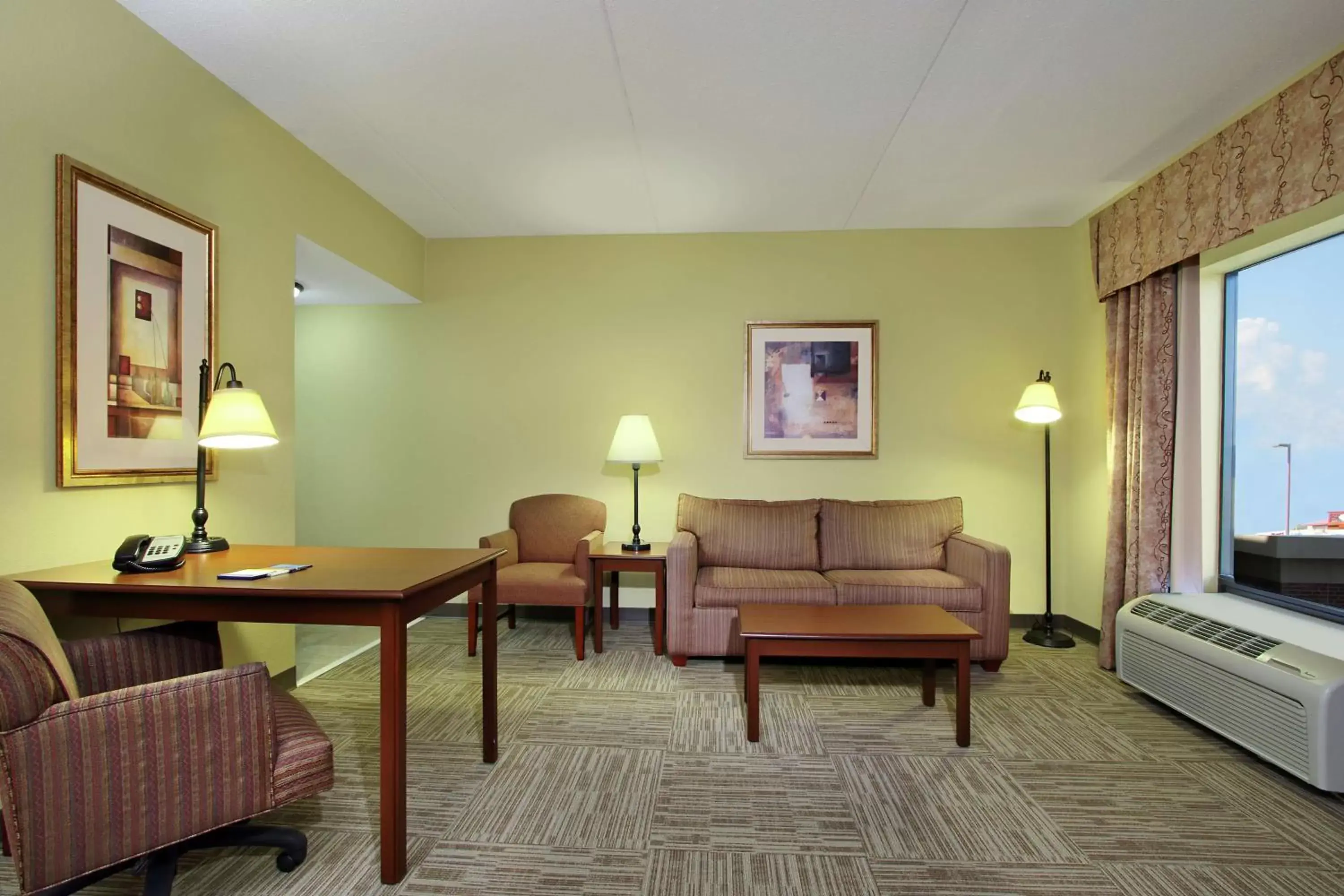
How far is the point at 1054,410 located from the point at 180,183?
4.52m

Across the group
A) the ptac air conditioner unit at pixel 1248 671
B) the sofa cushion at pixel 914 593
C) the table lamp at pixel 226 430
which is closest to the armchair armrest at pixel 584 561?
the sofa cushion at pixel 914 593

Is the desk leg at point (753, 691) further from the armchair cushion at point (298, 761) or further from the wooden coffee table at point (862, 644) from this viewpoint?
the armchair cushion at point (298, 761)

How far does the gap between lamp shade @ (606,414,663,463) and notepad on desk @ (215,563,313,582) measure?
204 centimetres

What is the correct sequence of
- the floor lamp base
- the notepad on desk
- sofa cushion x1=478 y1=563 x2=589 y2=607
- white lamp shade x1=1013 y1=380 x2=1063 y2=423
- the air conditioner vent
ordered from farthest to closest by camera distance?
the floor lamp base, white lamp shade x1=1013 y1=380 x2=1063 y2=423, sofa cushion x1=478 y1=563 x2=589 y2=607, the air conditioner vent, the notepad on desk

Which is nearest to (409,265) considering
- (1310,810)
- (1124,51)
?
(1124,51)

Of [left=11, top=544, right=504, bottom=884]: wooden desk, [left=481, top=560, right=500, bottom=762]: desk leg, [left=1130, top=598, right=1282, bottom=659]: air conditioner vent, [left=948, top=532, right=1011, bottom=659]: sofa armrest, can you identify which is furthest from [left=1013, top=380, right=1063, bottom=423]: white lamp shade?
[left=11, top=544, right=504, bottom=884]: wooden desk

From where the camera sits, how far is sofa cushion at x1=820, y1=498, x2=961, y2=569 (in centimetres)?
388

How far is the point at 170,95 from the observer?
7.79ft

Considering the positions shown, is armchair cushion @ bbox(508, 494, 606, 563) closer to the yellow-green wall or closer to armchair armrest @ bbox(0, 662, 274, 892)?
the yellow-green wall

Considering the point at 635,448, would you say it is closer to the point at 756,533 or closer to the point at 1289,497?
the point at 756,533

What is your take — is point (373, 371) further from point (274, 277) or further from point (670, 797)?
point (670, 797)

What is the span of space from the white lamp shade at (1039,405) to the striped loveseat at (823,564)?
69cm

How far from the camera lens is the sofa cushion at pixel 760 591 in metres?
3.38

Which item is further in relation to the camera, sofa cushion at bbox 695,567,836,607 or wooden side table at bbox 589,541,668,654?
wooden side table at bbox 589,541,668,654
